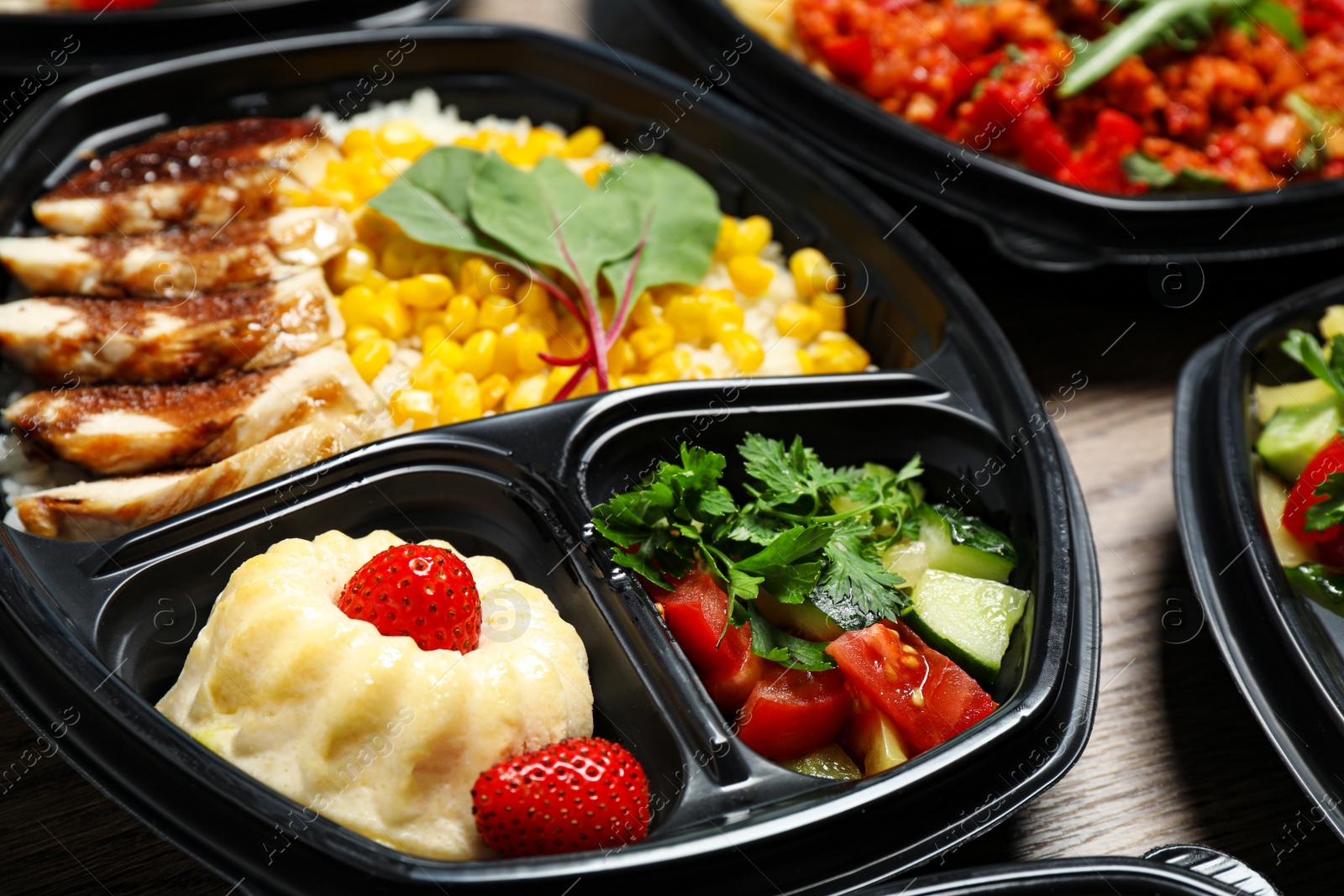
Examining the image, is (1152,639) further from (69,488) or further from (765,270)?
(69,488)

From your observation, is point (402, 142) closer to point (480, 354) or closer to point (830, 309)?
point (480, 354)

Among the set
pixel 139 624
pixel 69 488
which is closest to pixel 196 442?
pixel 69 488

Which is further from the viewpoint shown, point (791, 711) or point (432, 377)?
point (432, 377)

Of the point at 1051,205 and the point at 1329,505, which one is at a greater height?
→ the point at 1051,205

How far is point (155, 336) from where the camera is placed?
2516 mm

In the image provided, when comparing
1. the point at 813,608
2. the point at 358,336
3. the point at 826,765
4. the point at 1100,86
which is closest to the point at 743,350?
the point at 813,608

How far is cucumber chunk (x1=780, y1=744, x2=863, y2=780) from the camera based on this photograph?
199 cm

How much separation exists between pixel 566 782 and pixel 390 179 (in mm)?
1989

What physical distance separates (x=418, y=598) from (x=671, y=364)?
1.13m

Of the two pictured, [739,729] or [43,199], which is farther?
[43,199]

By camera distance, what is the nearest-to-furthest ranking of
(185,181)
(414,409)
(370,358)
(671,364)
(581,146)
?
1. (414,409)
2. (370,358)
3. (671,364)
4. (185,181)
5. (581,146)

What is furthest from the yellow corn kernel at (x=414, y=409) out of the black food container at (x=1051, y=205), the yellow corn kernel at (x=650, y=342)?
the black food container at (x=1051, y=205)

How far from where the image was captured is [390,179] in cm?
300

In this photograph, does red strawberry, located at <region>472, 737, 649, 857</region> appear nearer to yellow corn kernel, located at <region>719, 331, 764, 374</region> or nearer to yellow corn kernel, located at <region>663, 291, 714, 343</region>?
yellow corn kernel, located at <region>719, 331, 764, 374</region>
